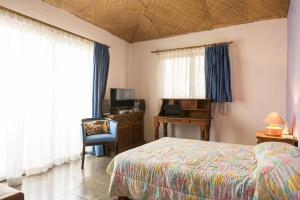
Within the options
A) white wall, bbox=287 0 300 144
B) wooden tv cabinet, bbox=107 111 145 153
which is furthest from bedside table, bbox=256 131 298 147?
wooden tv cabinet, bbox=107 111 145 153

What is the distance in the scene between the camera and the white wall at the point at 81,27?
283cm

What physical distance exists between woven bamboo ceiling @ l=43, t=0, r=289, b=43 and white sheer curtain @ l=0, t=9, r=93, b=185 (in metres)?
0.57

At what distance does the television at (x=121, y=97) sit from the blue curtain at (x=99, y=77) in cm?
23

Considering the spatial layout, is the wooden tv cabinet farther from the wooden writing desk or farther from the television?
the wooden writing desk

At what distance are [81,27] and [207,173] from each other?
3476 millimetres

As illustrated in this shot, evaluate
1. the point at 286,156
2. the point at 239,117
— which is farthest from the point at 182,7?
the point at 286,156

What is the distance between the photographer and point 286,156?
1480 mm

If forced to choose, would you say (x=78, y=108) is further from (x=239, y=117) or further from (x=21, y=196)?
(x=239, y=117)

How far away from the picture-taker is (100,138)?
3285mm

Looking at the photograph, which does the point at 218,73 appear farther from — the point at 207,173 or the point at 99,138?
the point at 207,173

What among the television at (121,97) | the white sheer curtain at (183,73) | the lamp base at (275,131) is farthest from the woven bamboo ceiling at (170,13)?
the lamp base at (275,131)

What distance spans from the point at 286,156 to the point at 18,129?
122 inches

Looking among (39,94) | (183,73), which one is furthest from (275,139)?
(39,94)

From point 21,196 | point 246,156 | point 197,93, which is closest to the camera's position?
point 21,196
